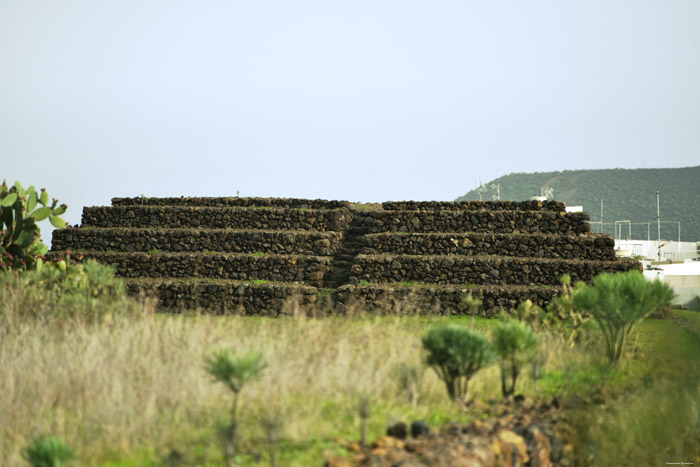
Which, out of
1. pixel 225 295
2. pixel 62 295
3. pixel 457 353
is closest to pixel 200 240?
pixel 225 295

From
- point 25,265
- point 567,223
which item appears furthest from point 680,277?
point 25,265

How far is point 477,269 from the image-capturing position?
62.3ft

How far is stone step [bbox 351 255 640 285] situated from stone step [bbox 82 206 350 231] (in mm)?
3327

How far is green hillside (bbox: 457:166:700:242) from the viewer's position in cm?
8975

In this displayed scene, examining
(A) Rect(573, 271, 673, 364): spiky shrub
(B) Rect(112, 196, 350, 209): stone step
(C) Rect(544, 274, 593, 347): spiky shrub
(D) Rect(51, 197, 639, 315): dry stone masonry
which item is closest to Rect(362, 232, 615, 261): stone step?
(D) Rect(51, 197, 639, 315): dry stone masonry

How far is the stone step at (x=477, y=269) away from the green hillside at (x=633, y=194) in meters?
70.9

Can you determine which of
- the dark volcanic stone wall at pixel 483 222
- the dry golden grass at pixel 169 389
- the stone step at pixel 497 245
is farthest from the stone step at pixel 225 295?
the dry golden grass at pixel 169 389

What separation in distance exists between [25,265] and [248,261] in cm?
682

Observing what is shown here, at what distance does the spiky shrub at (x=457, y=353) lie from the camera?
7.44 meters

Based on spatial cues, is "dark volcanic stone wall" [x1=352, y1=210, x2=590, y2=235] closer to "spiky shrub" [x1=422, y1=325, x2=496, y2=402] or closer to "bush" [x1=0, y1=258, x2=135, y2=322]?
"bush" [x1=0, y1=258, x2=135, y2=322]

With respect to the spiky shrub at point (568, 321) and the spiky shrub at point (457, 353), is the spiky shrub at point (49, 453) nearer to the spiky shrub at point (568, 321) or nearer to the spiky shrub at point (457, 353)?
the spiky shrub at point (457, 353)

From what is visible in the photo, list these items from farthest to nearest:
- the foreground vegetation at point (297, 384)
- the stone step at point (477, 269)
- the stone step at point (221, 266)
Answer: the stone step at point (221, 266), the stone step at point (477, 269), the foreground vegetation at point (297, 384)

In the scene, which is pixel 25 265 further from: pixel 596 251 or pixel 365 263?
pixel 596 251

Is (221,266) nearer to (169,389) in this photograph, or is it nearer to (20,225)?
(20,225)
